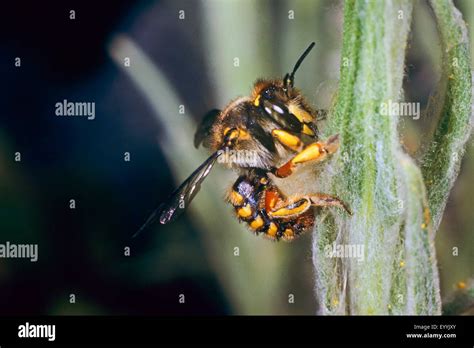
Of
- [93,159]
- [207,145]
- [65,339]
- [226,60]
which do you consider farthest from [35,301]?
[226,60]

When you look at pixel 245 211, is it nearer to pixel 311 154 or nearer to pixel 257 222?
pixel 257 222

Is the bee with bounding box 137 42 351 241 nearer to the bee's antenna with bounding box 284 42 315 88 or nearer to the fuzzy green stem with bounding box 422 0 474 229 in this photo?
the bee's antenna with bounding box 284 42 315 88

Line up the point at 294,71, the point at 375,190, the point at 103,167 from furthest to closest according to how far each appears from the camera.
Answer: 1. the point at 103,167
2. the point at 294,71
3. the point at 375,190

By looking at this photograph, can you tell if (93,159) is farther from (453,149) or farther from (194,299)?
(453,149)

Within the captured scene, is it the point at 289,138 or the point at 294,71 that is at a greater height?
the point at 294,71

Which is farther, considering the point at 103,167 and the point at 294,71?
the point at 103,167

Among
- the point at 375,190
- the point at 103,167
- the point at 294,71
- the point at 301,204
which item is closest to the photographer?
the point at 375,190
